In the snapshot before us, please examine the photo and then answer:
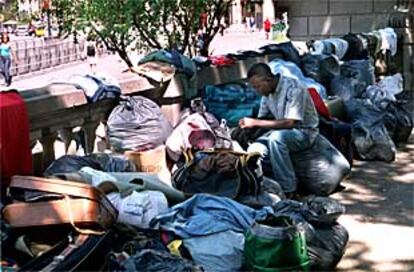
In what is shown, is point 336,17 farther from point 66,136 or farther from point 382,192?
point 66,136

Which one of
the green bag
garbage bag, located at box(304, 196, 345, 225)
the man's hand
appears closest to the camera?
the green bag

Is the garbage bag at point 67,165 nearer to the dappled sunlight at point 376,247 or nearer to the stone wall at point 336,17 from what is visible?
the dappled sunlight at point 376,247

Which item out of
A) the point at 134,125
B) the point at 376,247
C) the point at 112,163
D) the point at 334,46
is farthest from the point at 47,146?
the point at 334,46

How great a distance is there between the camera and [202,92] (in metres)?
6.95

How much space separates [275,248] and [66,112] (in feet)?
6.20

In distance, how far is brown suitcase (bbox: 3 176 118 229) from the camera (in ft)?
12.8

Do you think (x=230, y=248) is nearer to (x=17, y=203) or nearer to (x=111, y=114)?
(x=17, y=203)

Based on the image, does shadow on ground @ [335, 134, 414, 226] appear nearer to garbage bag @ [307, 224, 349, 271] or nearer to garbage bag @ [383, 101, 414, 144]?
garbage bag @ [383, 101, 414, 144]

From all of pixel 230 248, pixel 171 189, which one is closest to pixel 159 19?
pixel 171 189

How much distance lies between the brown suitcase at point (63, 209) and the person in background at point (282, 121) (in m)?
2.44

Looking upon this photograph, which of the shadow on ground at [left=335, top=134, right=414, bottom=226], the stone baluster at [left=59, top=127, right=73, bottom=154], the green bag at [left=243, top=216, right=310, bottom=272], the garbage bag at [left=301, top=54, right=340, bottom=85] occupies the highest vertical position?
the garbage bag at [left=301, top=54, right=340, bottom=85]

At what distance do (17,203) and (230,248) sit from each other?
1259 millimetres

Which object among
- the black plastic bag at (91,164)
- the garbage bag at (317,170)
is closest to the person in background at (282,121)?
the garbage bag at (317,170)

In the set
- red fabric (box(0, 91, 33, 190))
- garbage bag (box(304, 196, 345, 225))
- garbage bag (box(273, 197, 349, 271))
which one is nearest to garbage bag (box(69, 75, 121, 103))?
red fabric (box(0, 91, 33, 190))
